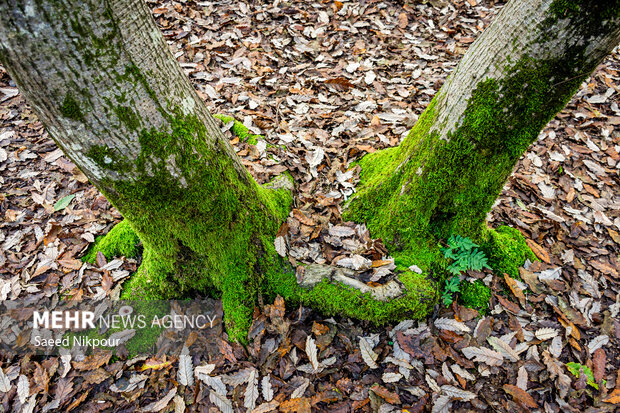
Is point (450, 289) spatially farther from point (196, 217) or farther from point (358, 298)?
point (196, 217)

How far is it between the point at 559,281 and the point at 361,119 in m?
2.74

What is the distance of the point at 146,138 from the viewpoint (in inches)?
72.6

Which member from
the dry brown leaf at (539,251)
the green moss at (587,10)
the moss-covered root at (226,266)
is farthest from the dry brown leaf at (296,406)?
the green moss at (587,10)

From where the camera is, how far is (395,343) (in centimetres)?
288

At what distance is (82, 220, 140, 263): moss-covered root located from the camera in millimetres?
3346

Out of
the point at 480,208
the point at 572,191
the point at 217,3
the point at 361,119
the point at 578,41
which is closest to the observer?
the point at 578,41

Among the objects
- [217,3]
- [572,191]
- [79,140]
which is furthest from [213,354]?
[217,3]

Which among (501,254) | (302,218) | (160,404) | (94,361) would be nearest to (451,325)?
(501,254)

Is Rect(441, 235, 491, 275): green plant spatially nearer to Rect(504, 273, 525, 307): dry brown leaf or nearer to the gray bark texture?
Rect(504, 273, 525, 307): dry brown leaf

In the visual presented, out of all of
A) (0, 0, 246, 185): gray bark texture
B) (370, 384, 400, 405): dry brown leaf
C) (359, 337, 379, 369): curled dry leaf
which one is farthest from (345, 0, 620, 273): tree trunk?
(0, 0, 246, 185): gray bark texture

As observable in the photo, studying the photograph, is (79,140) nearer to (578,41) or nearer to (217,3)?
(578,41)

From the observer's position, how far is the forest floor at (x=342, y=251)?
2723 mm

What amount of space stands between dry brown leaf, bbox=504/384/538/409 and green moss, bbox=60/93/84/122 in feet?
10.8

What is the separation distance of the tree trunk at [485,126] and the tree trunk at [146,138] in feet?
3.67
